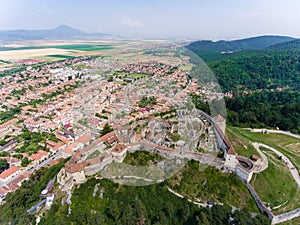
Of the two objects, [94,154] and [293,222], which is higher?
[94,154]

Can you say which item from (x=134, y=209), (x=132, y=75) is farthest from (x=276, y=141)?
(x=132, y=75)

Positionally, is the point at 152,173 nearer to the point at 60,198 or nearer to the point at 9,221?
the point at 60,198

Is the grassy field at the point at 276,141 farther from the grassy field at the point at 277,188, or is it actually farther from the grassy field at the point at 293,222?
the grassy field at the point at 293,222

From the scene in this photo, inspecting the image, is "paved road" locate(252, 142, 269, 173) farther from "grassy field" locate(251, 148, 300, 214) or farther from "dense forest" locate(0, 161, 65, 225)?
"dense forest" locate(0, 161, 65, 225)

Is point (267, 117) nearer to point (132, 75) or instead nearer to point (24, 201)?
point (132, 75)

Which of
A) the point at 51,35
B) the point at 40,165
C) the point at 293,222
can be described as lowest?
the point at 51,35

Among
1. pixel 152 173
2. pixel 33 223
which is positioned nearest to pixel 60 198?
pixel 33 223

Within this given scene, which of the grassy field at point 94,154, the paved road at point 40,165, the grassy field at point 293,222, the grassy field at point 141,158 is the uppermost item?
the grassy field at point 141,158

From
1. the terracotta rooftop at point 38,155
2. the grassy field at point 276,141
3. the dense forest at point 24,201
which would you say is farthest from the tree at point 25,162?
the grassy field at point 276,141
